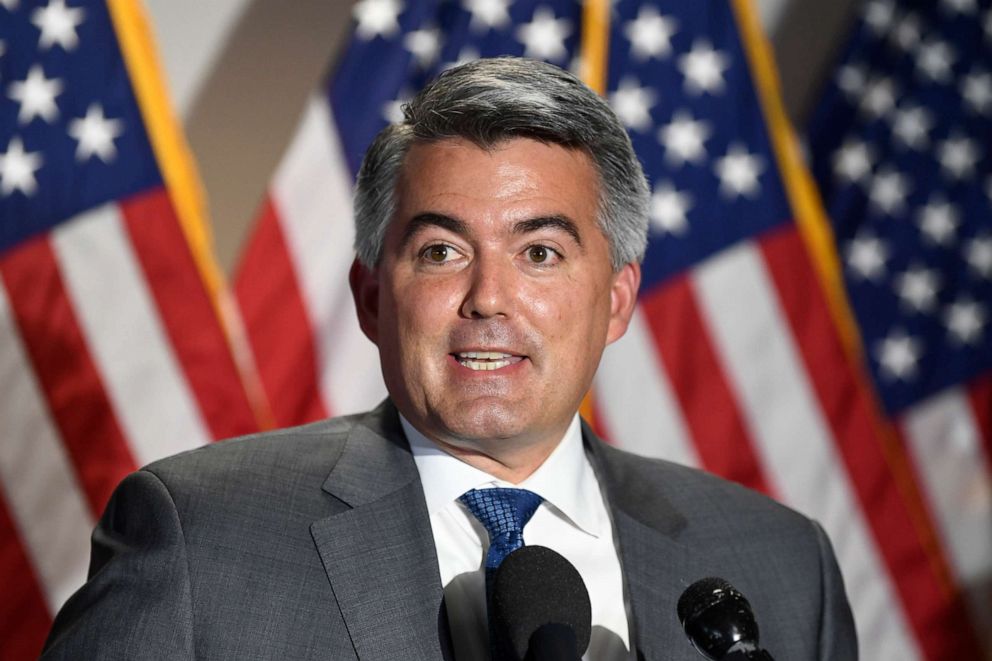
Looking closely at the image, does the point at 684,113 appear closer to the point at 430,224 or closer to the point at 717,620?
the point at 430,224

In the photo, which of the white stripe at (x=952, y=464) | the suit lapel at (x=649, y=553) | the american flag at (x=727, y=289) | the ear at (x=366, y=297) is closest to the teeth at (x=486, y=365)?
the ear at (x=366, y=297)

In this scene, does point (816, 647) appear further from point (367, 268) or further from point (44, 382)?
point (44, 382)

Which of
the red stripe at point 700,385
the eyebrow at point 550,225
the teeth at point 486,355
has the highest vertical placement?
the eyebrow at point 550,225

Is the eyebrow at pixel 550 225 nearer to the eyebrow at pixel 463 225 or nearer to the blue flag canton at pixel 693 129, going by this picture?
the eyebrow at pixel 463 225

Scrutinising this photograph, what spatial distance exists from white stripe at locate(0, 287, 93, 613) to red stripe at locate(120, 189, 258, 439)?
1.14 feet

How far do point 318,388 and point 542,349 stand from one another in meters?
1.69

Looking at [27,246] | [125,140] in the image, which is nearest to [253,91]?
[125,140]

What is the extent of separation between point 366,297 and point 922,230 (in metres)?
2.40

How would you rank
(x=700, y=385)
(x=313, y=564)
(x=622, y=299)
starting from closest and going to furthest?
(x=313, y=564), (x=622, y=299), (x=700, y=385)

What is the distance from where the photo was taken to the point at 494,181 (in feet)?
5.59

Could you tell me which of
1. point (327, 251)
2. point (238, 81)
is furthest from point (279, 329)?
point (238, 81)

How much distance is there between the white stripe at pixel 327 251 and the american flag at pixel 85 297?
246 millimetres

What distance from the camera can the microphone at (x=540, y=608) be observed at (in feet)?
3.91

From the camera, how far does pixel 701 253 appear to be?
357 cm
